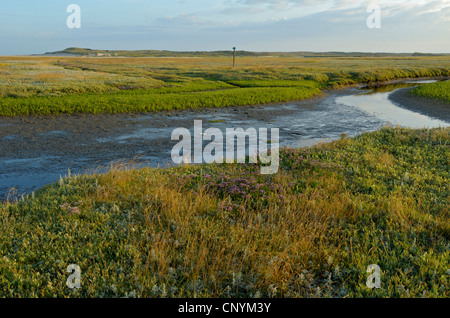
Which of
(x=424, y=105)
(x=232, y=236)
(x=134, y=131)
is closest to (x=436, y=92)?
(x=424, y=105)

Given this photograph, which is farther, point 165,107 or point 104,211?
point 165,107

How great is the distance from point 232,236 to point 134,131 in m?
17.6

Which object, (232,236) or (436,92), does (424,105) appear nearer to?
(436,92)

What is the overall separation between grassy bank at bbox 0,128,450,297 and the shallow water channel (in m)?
3.38

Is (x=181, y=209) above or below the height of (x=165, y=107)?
below

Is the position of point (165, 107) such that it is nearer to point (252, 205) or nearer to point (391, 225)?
point (252, 205)

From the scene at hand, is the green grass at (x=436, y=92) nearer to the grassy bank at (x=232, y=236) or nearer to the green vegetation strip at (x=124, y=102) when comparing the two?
the green vegetation strip at (x=124, y=102)

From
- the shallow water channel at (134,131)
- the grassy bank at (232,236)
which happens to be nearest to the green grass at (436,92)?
the shallow water channel at (134,131)

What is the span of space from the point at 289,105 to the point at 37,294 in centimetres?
3476

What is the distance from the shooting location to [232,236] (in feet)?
22.7

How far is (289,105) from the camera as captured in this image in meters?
37.6

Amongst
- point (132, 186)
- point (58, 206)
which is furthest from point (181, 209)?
point (58, 206)

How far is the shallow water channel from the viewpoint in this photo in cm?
1512

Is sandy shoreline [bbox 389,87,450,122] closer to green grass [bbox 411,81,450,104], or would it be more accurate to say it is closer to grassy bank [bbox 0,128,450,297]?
green grass [bbox 411,81,450,104]
